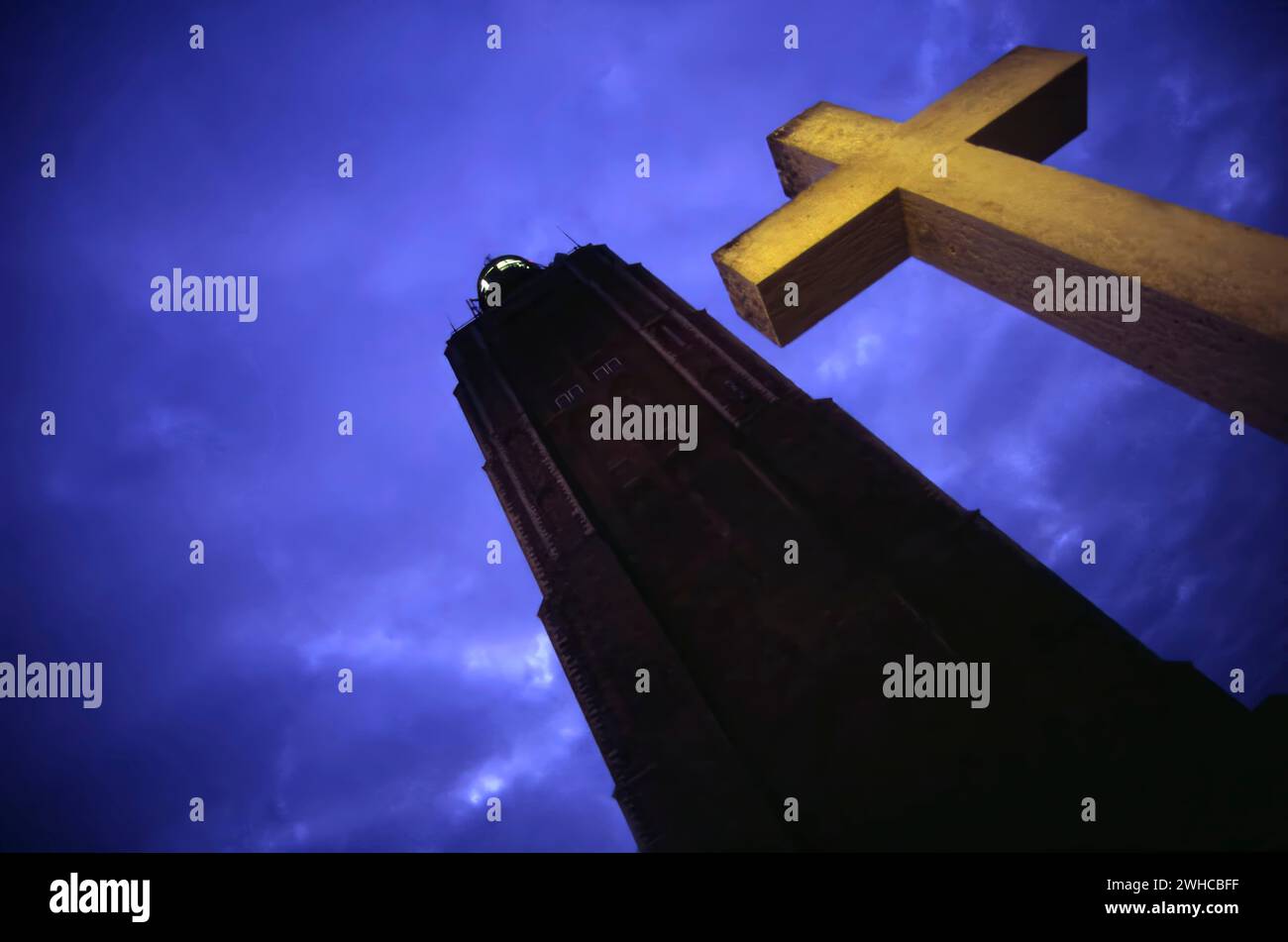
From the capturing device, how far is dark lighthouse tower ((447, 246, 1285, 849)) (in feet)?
23.2

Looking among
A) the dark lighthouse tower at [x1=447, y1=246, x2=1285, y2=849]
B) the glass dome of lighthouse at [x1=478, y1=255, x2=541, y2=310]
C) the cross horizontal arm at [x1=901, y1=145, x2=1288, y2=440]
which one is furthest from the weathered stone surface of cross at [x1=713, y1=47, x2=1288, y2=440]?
Answer: the glass dome of lighthouse at [x1=478, y1=255, x2=541, y2=310]

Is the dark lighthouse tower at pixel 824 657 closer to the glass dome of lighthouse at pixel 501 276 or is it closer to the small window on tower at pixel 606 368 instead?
the small window on tower at pixel 606 368

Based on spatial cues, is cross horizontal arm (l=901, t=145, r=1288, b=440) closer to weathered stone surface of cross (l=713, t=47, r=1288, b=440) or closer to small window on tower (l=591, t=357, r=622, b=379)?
weathered stone surface of cross (l=713, t=47, r=1288, b=440)

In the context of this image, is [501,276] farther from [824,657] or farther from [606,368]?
[824,657]

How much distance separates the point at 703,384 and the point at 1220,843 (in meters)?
10.7

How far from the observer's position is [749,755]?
9.09 meters

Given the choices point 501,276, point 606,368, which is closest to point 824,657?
point 606,368

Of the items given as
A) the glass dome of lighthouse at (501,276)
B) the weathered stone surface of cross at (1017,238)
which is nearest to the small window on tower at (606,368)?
the glass dome of lighthouse at (501,276)

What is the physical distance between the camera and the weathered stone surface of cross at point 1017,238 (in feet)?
4.96

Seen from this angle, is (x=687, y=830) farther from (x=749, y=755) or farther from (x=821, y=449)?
(x=821, y=449)

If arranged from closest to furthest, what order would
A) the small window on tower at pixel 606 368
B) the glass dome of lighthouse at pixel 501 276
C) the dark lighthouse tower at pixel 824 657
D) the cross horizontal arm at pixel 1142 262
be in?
the cross horizontal arm at pixel 1142 262, the dark lighthouse tower at pixel 824 657, the small window on tower at pixel 606 368, the glass dome of lighthouse at pixel 501 276

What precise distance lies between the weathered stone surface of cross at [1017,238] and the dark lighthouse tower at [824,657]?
705 cm
